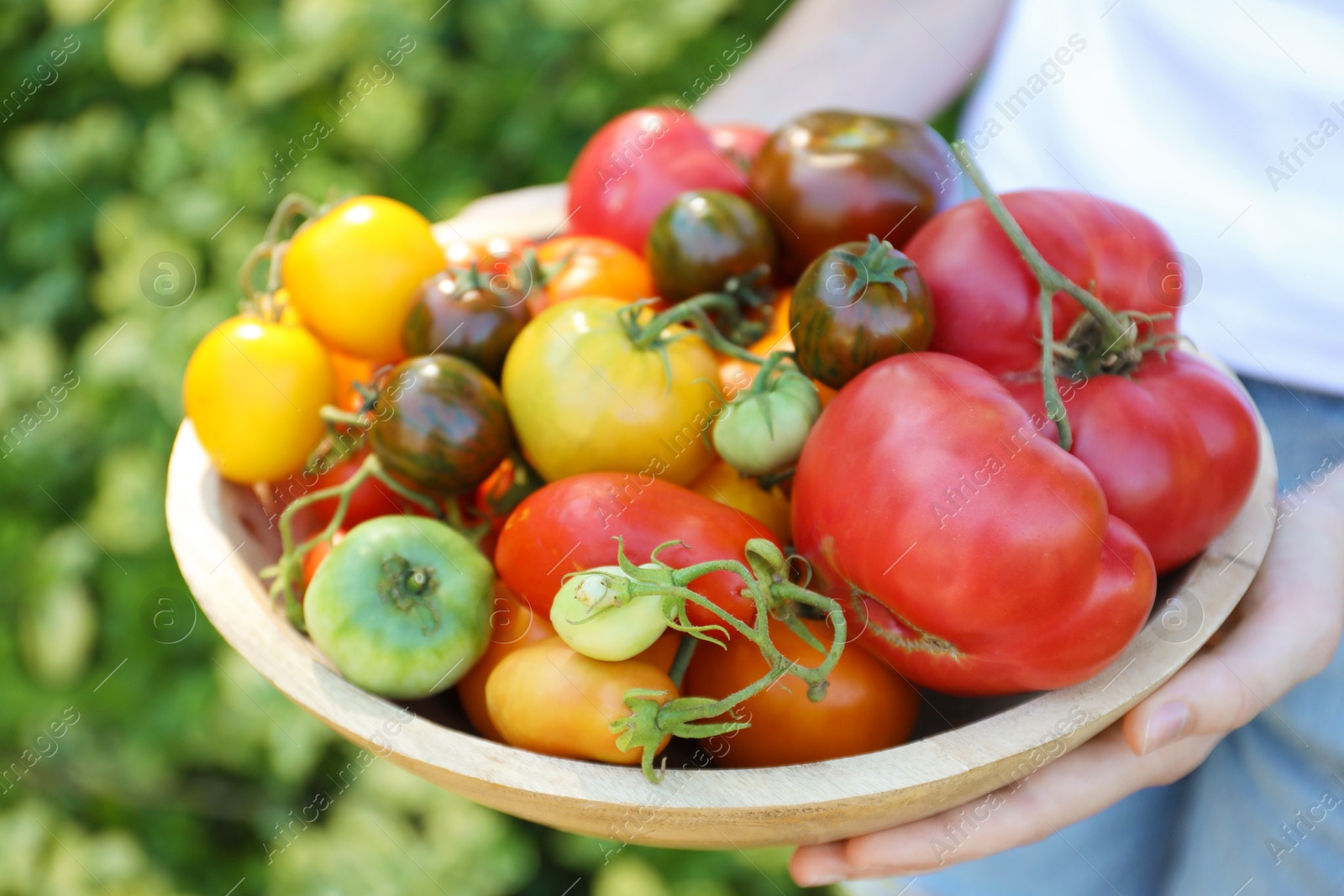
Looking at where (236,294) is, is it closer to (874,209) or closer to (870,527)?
(874,209)

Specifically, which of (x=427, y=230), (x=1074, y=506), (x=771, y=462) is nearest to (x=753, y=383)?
(x=771, y=462)

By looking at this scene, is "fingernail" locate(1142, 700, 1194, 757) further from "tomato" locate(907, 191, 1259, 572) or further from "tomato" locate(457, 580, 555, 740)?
"tomato" locate(457, 580, 555, 740)

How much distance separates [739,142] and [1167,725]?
0.90m

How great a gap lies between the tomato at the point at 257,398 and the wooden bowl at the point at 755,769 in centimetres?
11

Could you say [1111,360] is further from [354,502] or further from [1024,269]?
[354,502]

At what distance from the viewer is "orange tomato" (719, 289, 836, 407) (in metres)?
1.07

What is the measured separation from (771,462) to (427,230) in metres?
0.54

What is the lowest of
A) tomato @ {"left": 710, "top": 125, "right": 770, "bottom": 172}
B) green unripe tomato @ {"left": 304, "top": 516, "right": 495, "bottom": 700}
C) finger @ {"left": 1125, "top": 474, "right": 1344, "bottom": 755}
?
finger @ {"left": 1125, "top": 474, "right": 1344, "bottom": 755}

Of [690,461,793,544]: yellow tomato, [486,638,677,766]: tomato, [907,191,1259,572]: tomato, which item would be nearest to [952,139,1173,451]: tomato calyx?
[907,191,1259,572]: tomato

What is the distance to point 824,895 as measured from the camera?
6.59 ft

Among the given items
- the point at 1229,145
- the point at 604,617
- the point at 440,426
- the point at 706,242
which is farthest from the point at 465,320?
the point at 1229,145

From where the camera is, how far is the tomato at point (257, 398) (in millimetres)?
1117

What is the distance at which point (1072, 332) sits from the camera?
3.27 ft

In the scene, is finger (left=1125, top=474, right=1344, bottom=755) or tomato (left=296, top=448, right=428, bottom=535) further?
tomato (left=296, top=448, right=428, bottom=535)
